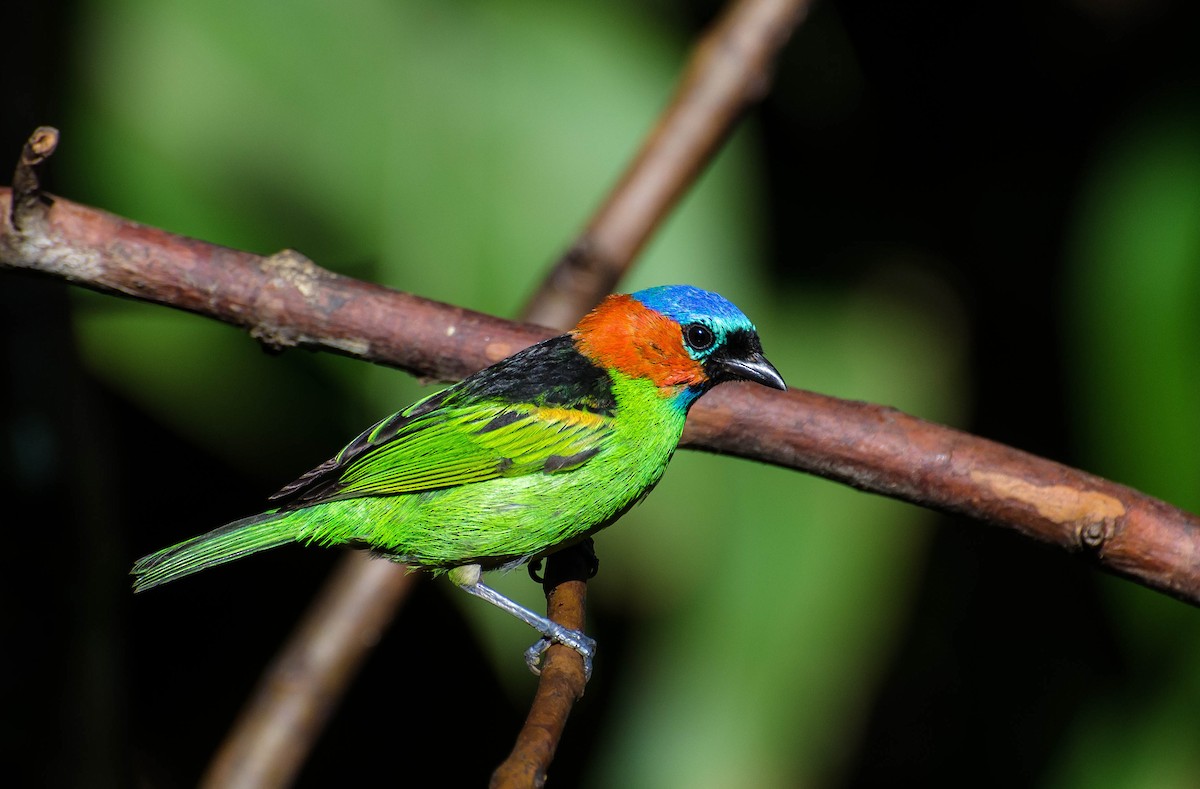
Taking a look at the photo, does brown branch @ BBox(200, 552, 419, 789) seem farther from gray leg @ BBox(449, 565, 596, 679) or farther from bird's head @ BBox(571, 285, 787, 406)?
bird's head @ BBox(571, 285, 787, 406)

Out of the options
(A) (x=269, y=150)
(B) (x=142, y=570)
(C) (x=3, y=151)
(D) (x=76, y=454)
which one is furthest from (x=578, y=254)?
(C) (x=3, y=151)

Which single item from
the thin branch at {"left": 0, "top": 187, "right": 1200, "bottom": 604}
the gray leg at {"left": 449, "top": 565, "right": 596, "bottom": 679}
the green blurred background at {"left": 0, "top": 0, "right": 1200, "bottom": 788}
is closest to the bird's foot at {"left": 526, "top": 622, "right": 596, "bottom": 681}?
the gray leg at {"left": 449, "top": 565, "right": 596, "bottom": 679}

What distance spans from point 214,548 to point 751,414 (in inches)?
54.9

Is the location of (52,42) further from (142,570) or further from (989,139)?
(989,139)

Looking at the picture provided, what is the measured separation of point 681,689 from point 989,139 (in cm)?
242

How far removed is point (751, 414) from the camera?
3.09m

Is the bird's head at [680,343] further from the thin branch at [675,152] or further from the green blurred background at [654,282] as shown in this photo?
the green blurred background at [654,282]

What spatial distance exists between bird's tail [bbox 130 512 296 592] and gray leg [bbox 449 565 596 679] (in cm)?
48

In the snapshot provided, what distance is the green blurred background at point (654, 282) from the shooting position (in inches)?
150

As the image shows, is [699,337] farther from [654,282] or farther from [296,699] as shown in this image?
[296,699]

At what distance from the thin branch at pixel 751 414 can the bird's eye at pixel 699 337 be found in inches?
6.5

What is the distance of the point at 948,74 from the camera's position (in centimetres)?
466

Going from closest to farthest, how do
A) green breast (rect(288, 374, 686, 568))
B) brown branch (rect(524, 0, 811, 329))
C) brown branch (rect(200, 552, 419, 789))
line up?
green breast (rect(288, 374, 686, 568))
brown branch (rect(200, 552, 419, 789))
brown branch (rect(524, 0, 811, 329))

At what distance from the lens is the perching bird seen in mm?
2992
